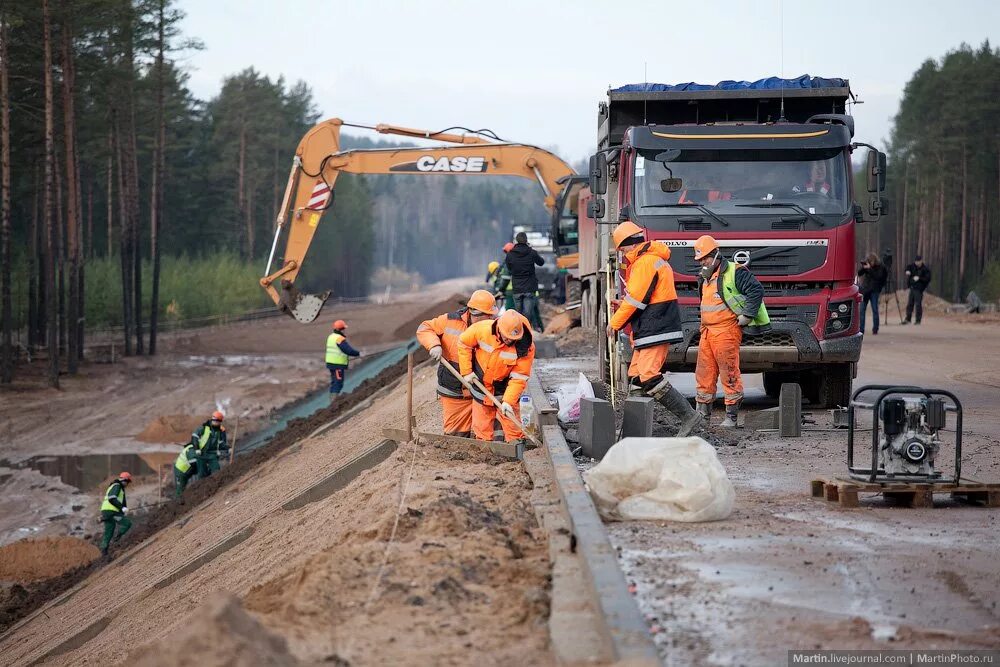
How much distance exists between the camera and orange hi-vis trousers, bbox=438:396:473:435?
1212cm

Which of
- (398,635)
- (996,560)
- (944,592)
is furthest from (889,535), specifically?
(398,635)

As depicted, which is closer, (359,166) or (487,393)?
(487,393)

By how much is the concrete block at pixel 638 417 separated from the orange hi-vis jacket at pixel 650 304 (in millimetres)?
671

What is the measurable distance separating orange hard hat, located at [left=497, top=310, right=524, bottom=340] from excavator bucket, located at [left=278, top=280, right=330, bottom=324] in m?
10.1

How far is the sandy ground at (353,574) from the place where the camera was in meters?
5.49

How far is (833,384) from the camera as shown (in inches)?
561

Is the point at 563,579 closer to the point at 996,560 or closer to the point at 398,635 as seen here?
the point at 398,635

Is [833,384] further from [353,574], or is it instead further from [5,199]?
[5,199]

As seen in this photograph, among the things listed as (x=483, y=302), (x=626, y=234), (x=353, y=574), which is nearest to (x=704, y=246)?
(x=626, y=234)

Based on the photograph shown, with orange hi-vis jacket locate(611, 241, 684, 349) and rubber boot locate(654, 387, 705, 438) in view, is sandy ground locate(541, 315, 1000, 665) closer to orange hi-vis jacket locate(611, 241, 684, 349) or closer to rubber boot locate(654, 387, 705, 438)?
rubber boot locate(654, 387, 705, 438)

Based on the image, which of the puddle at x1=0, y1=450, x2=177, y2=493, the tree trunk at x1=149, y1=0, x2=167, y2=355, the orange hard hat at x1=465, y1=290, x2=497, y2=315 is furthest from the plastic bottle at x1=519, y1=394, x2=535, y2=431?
the tree trunk at x1=149, y1=0, x2=167, y2=355

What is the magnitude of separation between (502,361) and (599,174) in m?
3.75

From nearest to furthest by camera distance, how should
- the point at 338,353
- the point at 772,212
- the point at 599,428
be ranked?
the point at 599,428, the point at 772,212, the point at 338,353

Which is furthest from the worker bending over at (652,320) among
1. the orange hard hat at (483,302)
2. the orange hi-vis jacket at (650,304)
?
the orange hard hat at (483,302)
